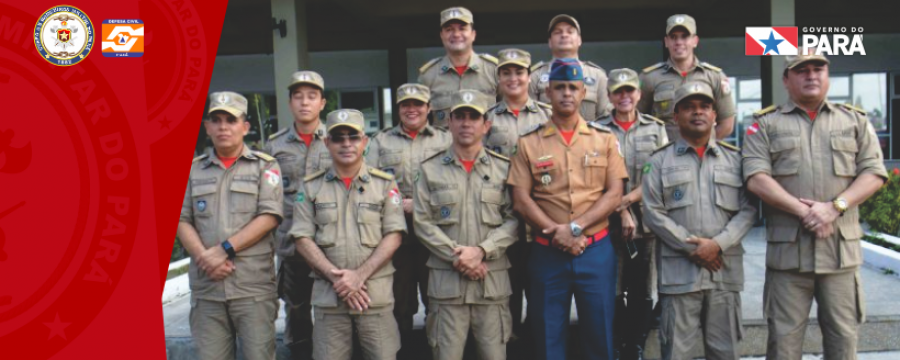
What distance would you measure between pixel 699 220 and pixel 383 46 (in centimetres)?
863

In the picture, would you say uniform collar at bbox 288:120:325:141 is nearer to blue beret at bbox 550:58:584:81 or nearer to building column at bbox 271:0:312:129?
blue beret at bbox 550:58:584:81

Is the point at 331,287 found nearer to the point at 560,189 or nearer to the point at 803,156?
the point at 560,189

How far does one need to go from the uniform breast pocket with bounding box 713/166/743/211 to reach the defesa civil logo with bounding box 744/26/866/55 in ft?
16.1

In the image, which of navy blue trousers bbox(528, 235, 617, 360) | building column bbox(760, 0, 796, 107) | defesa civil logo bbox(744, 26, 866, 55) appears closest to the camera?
navy blue trousers bbox(528, 235, 617, 360)

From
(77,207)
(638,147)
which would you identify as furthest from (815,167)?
(77,207)

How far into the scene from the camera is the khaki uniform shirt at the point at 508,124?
13.3ft

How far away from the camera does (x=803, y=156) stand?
3387 mm

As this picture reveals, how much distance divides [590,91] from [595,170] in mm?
1154

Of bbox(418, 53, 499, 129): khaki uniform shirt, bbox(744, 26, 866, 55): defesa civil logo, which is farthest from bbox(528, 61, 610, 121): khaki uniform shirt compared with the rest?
bbox(744, 26, 866, 55): defesa civil logo

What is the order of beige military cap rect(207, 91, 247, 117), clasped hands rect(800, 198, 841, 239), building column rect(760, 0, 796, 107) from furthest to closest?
1. building column rect(760, 0, 796, 107)
2. beige military cap rect(207, 91, 247, 117)
3. clasped hands rect(800, 198, 841, 239)

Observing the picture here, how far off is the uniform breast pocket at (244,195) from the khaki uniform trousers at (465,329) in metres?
1.18

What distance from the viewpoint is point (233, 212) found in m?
3.60

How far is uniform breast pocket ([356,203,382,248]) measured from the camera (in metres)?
3.48

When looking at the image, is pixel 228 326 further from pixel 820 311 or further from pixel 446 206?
pixel 820 311
